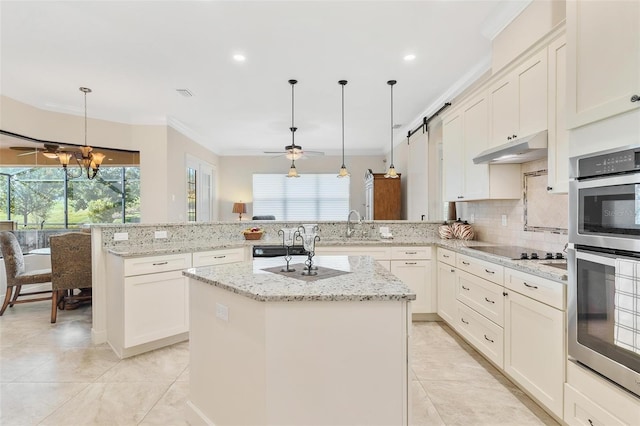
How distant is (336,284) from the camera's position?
1.51 metres

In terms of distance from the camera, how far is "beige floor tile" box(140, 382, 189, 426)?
6.27ft

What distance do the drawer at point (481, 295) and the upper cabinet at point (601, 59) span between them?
1300mm

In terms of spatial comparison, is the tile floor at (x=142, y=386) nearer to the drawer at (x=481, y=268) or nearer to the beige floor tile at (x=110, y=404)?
the beige floor tile at (x=110, y=404)

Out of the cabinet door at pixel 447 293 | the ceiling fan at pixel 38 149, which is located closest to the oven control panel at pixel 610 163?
the cabinet door at pixel 447 293

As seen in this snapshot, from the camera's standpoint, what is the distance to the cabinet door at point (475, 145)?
2916mm

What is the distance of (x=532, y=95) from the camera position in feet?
7.50

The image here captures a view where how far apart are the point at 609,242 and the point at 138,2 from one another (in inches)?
137

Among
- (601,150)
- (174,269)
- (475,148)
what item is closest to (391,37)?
(475,148)

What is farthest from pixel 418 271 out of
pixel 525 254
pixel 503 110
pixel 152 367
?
pixel 152 367

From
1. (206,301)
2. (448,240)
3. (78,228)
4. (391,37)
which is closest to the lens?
(206,301)

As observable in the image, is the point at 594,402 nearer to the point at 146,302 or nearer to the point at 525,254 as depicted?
the point at 525,254

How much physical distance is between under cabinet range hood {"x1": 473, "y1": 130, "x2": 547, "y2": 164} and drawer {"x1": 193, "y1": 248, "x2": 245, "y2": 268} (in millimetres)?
2602

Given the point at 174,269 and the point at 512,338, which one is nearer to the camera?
the point at 512,338

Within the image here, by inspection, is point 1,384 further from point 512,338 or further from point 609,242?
point 609,242
